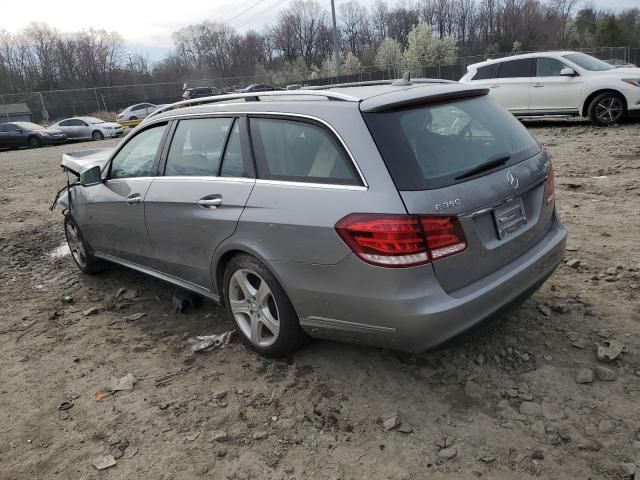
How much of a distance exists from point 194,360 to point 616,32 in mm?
70216

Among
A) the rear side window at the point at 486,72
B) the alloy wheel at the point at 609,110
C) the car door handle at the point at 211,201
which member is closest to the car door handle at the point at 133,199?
the car door handle at the point at 211,201

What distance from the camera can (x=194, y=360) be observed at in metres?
3.62

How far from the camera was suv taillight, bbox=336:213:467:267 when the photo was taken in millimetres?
2541

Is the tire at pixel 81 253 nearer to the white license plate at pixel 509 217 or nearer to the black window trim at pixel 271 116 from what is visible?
the black window trim at pixel 271 116

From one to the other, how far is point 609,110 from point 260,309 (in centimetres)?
1081

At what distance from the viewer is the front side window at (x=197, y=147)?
3.55 m

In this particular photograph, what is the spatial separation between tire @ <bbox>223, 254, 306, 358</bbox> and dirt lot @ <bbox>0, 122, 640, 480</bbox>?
16cm

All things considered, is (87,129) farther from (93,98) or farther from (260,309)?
(260,309)

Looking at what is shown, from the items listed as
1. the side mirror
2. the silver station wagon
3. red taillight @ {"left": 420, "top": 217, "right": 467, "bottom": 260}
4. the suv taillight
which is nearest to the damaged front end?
the side mirror

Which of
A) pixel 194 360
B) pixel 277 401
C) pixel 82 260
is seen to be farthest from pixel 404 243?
pixel 82 260

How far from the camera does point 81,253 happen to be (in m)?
5.39

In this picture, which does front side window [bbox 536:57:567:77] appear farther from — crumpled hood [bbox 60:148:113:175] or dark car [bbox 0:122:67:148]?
dark car [bbox 0:122:67:148]

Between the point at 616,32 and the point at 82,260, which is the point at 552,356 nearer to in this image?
the point at 82,260

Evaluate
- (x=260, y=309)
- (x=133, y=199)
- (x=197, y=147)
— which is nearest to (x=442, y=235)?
(x=260, y=309)
